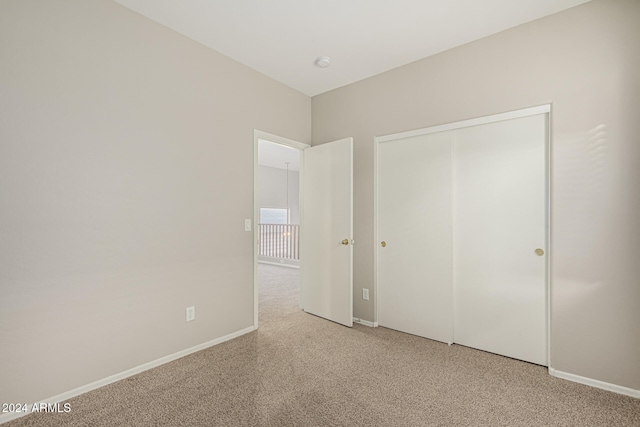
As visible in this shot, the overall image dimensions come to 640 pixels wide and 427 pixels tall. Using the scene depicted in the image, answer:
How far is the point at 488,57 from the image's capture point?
2598 mm

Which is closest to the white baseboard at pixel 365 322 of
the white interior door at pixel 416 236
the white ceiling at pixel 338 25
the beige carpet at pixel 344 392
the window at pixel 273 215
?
the white interior door at pixel 416 236

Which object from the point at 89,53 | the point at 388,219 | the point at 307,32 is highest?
the point at 307,32

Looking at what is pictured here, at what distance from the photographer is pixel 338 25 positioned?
245cm

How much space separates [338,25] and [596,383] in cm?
321

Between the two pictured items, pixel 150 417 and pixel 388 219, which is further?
pixel 388 219

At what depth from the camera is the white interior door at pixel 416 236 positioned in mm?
2859

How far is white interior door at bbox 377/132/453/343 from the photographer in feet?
9.38

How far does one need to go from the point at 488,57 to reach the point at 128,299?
11.2 ft

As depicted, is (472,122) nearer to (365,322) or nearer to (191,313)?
(365,322)

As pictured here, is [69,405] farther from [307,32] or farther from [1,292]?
[307,32]

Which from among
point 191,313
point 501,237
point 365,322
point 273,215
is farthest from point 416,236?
point 273,215

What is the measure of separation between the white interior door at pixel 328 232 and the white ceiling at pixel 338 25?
90 cm

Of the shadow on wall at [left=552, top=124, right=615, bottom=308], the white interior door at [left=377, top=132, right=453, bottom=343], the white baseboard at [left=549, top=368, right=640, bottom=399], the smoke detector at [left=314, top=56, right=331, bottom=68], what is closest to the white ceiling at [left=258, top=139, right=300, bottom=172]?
the smoke detector at [left=314, top=56, right=331, bottom=68]

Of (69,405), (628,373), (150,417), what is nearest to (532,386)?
(628,373)
